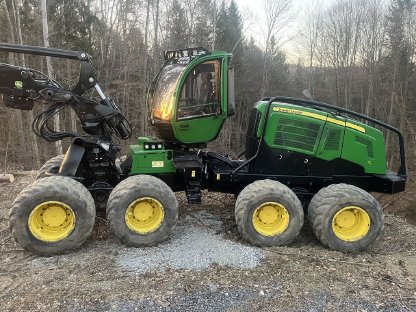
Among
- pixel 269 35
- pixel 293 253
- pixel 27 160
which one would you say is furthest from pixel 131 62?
pixel 293 253

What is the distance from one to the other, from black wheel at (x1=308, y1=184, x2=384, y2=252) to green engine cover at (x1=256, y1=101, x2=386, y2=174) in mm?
636

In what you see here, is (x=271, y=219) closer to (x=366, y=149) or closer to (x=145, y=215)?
(x=145, y=215)

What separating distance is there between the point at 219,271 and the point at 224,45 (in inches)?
1126

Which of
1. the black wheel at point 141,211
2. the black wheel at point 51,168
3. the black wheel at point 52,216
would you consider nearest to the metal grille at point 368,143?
the black wheel at point 141,211

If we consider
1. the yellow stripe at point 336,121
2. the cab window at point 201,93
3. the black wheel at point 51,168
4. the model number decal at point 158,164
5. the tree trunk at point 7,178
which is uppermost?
the cab window at point 201,93

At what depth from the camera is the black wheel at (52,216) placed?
16.4ft

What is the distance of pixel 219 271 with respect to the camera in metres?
4.78

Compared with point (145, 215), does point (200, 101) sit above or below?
above

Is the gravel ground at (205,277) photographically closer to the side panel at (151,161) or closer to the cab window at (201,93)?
the side panel at (151,161)

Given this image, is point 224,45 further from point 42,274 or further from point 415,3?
point 42,274

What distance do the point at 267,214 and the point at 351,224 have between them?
120 centimetres

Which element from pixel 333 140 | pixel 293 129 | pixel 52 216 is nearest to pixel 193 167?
pixel 293 129

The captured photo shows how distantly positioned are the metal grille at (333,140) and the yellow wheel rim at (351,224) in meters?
0.98

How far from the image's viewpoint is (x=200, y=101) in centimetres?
605
